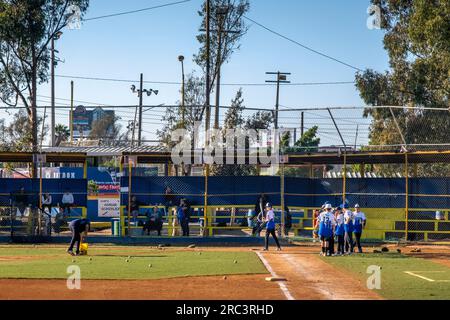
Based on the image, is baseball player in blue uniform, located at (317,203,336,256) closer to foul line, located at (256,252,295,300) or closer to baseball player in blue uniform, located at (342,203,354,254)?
baseball player in blue uniform, located at (342,203,354,254)

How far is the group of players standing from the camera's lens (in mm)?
28000

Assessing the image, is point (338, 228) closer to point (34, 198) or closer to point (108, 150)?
point (108, 150)

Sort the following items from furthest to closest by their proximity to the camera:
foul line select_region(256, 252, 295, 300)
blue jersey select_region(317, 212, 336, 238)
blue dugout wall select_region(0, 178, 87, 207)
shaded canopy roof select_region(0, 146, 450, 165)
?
blue dugout wall select_region(0, 178, 87, 207), shaded canopy roof select_region(0, 146, 450, 165), blue jersey select_region(317, 212, 336, 238), foul line select_region(256, 252, 295, 300)

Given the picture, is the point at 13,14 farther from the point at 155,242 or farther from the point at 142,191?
the point at 155,242

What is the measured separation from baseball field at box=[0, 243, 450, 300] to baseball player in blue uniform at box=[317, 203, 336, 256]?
70 cm

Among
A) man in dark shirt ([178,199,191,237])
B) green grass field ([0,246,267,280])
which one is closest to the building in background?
man in dark shirt ([178,199,191,237])

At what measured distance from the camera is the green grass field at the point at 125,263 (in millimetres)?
21047

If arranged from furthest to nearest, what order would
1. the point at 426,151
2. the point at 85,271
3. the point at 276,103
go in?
1. the point at 276,103
2. the point at 426,151
3. the point at 85,271

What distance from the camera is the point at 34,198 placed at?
3531cm

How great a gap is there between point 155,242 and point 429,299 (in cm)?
1957
